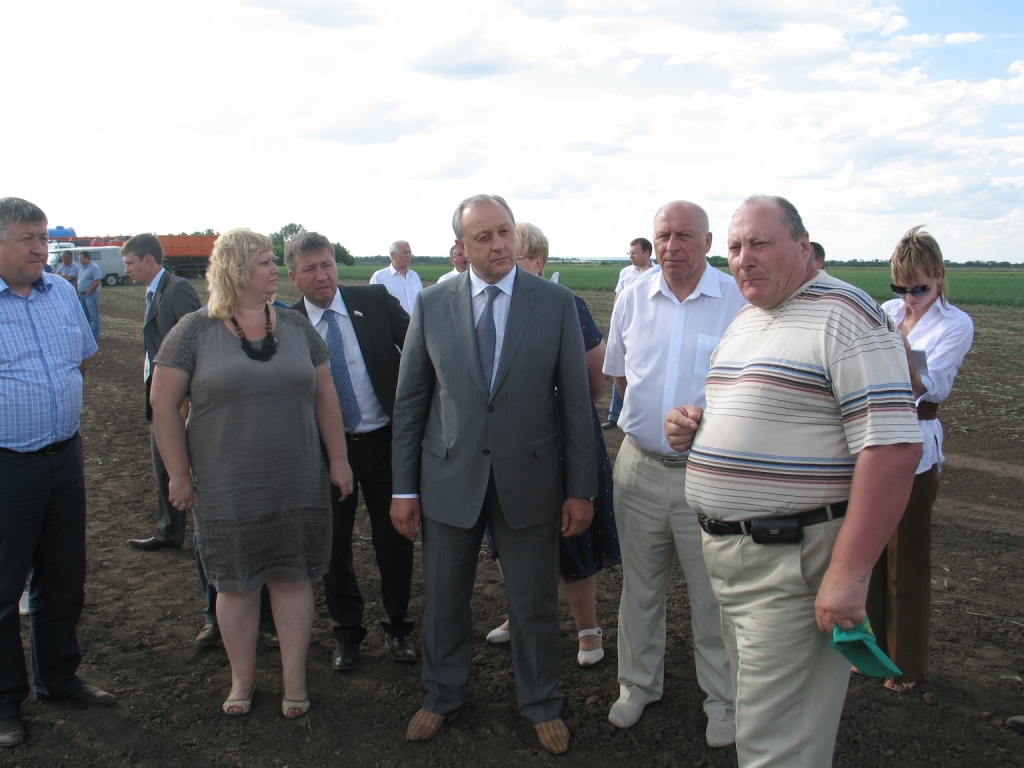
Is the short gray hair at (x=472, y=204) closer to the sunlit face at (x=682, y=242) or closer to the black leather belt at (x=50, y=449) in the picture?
the sunlit face at (x=682, y=242)

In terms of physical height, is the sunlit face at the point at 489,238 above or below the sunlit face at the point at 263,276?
above

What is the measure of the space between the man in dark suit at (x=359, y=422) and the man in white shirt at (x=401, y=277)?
552 centimetres

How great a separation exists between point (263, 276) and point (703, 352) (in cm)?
195

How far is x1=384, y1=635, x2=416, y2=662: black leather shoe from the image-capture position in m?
3.93

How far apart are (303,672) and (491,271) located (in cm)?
206

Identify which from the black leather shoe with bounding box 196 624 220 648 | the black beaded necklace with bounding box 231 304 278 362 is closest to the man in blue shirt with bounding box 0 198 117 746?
the black leather shoe with bounding box 196 624 220 648

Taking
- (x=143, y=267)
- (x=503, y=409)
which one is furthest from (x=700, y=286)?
(x=143, y=267)

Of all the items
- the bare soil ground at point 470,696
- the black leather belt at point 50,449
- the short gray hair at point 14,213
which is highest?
the short gray hair at point 14,213

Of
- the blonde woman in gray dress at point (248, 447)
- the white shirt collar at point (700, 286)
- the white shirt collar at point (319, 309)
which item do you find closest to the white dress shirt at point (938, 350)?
the white shirt collar at point (700, 286)

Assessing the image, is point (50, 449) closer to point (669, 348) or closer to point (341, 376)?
point (341, 376)

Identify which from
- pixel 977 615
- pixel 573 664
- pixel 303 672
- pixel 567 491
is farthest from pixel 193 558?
pixel 977 615

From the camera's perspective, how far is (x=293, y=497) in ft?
11.0

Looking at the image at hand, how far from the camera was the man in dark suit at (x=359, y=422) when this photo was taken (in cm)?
385

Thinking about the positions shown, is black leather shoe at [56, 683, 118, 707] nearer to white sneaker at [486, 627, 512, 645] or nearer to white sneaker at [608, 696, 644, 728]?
white sneaker at [486, 627, 512, 645]
